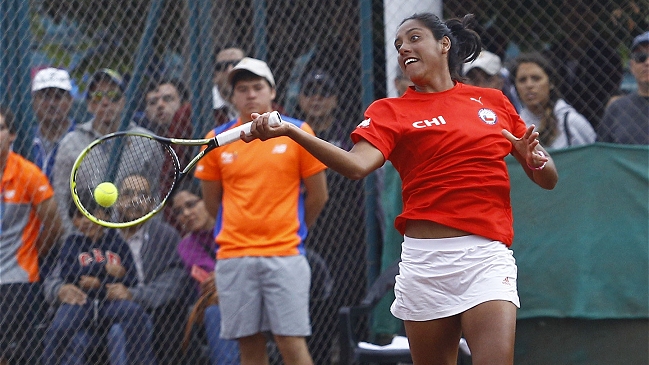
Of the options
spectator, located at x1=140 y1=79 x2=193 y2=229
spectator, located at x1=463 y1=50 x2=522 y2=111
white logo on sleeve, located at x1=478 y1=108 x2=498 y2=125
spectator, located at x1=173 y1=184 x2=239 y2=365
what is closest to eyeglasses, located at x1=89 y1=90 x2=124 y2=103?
spectator, located at x1=140 y1=79 x2=193 y2=229

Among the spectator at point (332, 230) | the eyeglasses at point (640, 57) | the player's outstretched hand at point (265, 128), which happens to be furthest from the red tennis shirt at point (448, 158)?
the spectator at point (332, 230)

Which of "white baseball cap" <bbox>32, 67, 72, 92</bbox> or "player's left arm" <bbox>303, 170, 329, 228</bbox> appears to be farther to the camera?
"white baseball cap" <bbox>32, 67, 72, 92</bbox>

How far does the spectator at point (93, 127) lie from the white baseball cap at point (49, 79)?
18 cm

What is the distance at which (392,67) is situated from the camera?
248 inches

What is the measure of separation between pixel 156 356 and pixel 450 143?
9.25 ft

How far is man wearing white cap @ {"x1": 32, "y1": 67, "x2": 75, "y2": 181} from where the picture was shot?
19.5 feet

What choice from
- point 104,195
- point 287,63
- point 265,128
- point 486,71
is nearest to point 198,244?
point 287,63

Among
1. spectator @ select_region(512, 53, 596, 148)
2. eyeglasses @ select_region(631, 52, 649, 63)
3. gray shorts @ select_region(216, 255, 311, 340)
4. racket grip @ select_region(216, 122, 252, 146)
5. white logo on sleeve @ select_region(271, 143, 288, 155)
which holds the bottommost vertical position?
gray shorts @ select_region(216, 255, 311, 340)

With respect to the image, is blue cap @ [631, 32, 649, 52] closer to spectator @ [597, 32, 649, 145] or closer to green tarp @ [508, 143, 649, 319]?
spectator @ [597, 32, 649, 145]

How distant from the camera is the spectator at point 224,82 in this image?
6105 mm

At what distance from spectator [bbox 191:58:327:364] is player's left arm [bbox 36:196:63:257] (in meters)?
1.00

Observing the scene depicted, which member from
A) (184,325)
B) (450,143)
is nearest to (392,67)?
(184,325)

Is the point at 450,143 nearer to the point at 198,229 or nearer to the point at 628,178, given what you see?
the point at 628,178

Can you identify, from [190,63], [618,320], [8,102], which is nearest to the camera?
[618,320]
